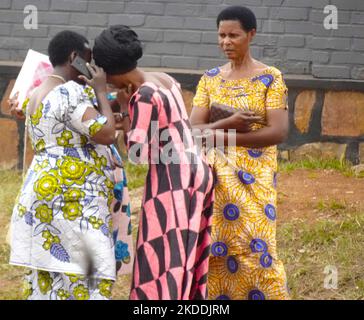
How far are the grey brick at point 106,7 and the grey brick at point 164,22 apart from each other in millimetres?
265

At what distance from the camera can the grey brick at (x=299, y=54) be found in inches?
332

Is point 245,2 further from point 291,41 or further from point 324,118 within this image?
point 324,118

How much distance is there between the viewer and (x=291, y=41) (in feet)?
27.7

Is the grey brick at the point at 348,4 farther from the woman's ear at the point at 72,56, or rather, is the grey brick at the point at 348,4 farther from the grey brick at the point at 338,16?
the woman's ear at the point at 72,56

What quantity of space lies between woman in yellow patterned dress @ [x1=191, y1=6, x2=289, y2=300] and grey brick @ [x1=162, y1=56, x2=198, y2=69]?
3.36 meters

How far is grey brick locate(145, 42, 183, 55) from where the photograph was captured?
28.1 ft

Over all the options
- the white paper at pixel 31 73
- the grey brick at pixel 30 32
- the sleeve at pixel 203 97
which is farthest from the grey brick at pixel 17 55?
the sleeve at pixel 203 97

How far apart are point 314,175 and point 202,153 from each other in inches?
126

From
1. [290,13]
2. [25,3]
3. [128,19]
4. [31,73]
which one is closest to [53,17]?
[25,3]

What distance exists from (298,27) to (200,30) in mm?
861

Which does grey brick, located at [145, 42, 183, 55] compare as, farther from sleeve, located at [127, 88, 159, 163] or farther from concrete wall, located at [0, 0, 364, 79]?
sleeve, located at [127, 88, 159, 163]

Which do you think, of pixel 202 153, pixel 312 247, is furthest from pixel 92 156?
pixel 312 247

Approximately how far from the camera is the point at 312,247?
674cm

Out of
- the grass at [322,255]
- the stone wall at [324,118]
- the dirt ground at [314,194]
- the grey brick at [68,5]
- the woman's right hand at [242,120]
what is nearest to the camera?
the woman's right hand at [242,120]
